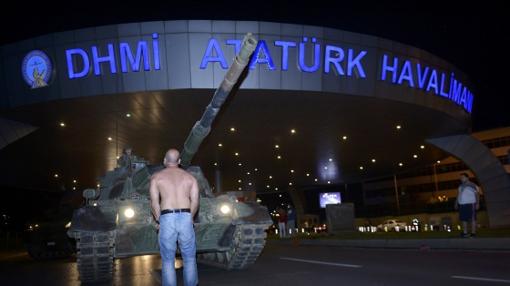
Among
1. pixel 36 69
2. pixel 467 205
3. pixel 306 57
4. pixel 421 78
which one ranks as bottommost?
pixel 467 205

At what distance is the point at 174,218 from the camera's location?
6.27 metres

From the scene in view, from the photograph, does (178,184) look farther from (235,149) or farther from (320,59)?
(235,149)

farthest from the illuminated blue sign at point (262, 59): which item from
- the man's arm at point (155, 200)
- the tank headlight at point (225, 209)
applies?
the man's arm at point (155, 200)

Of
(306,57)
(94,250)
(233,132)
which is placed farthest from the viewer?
(233,132)

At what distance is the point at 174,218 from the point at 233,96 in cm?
1640

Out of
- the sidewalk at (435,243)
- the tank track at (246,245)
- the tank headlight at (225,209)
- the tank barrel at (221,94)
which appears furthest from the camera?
the sidewalk at (435,243)

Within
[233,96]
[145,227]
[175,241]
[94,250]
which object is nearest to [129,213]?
[145,227]

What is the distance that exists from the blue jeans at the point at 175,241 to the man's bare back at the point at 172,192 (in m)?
0.12

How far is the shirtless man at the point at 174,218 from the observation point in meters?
6.26

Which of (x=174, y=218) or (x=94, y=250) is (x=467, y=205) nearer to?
(x=94, y=250)

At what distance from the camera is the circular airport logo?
72.9 feet

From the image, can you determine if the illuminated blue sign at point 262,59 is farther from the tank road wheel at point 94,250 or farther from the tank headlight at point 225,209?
the tank road wheel at point 94,250

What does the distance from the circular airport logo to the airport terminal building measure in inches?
1.9

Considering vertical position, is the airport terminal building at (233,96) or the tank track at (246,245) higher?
the airport terminal building at (233,96)
